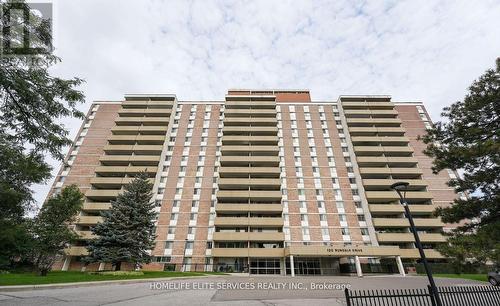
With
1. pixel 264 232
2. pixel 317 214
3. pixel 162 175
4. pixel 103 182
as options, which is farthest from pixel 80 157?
pixel 317 214

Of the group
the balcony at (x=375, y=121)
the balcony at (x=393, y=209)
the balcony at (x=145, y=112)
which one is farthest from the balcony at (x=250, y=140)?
the balcony at (x=393, y=209)

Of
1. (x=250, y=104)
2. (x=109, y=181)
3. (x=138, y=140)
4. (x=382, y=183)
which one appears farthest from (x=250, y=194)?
(x=138, y=140)

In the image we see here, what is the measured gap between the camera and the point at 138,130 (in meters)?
52.4

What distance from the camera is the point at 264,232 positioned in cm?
4034

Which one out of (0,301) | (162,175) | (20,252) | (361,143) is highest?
(361,143)

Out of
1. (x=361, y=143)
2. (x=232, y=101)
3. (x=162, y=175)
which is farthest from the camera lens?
(x=232, y=101)

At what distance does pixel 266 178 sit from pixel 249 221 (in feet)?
30.3

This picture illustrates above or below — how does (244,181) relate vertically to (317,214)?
above

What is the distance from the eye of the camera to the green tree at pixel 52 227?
97.6ft

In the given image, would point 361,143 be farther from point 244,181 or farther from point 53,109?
point 53,109

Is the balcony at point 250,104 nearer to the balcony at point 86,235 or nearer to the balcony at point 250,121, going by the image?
the balcony at point 250,121

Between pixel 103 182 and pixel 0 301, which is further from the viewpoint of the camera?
pixel 103 182

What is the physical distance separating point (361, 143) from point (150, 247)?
1722 inches

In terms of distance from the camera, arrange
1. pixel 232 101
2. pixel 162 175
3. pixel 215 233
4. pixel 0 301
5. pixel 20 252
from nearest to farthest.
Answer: pixel 0 301 → pixel 20 252 → pixel 215 233 → pixel 162 175 → pixel 232 101
